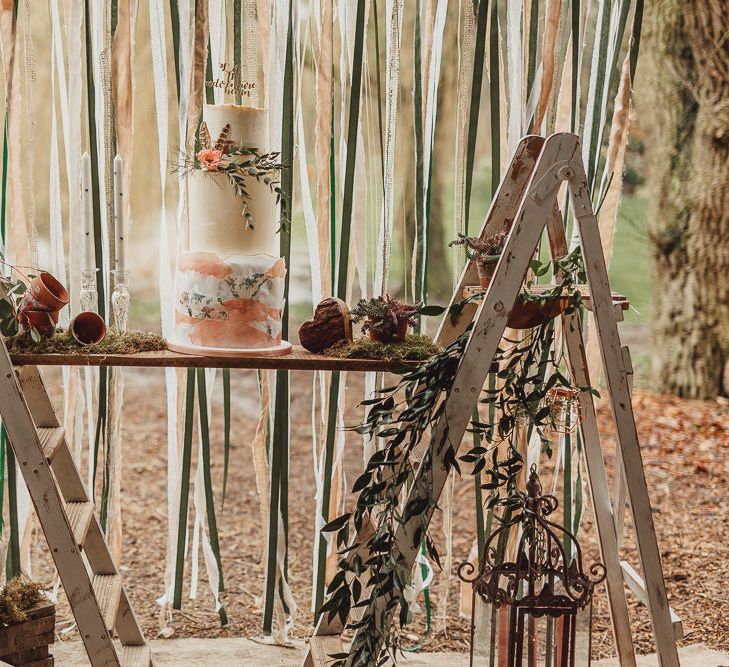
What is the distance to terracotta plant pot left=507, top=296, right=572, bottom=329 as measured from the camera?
5.86 ft

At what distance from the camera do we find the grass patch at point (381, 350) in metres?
1.84

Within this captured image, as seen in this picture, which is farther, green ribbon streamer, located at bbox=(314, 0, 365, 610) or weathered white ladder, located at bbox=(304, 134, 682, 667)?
green ribbon streamer, located at bbox=(314, 0, 365, 610)

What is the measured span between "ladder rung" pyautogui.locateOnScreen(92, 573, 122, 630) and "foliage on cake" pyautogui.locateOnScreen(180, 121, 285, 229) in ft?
2.93

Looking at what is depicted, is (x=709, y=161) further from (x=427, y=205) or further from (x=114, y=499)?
(x=114, y=499)

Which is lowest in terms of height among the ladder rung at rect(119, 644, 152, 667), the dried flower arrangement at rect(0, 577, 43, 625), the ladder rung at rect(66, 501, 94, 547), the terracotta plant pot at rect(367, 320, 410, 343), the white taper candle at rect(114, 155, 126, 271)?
the ladder rung at rect(119, 644, 152, 667)

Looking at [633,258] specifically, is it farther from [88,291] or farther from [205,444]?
[88,291]

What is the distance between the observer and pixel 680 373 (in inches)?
180

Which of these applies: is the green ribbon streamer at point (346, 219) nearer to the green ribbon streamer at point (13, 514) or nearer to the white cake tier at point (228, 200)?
the white cake tier at point (228, 200)

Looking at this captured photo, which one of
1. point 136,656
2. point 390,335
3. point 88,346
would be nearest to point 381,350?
point 390,335

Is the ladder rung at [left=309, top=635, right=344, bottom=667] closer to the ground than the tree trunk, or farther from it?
closer to the ground

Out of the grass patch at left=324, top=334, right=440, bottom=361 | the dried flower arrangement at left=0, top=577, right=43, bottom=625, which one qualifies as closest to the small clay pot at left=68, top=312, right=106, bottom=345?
the grass patch at left=324, top=334, right=440, bottom=361

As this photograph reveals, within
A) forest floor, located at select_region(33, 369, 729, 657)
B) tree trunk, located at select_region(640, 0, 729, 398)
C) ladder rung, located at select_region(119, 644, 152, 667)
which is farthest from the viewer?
tree trunk, located at select_region(640, 0, 729, 398)

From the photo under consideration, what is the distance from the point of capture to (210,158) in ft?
5.82

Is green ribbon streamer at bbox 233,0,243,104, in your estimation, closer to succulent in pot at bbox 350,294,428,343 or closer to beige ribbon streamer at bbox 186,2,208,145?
beige ribbon streamer at bbox 186,2,208,145
